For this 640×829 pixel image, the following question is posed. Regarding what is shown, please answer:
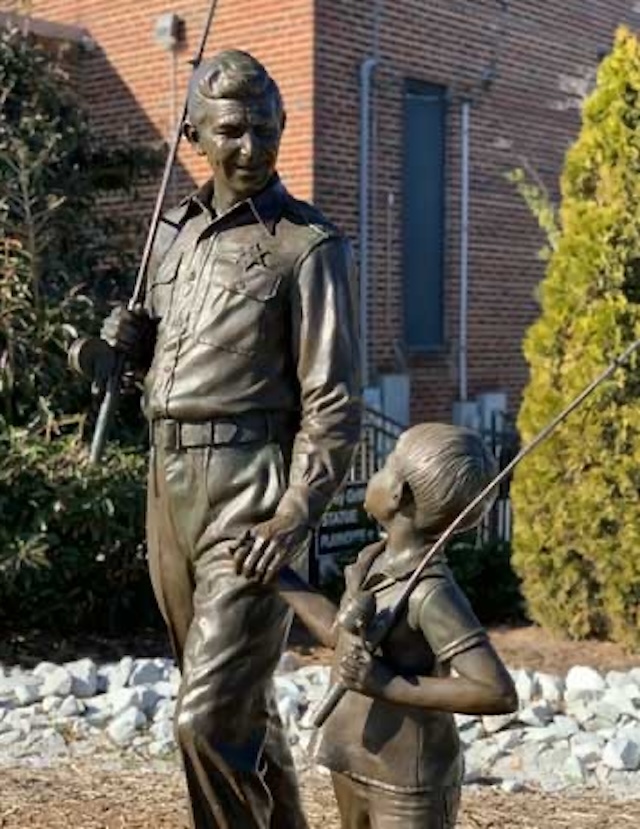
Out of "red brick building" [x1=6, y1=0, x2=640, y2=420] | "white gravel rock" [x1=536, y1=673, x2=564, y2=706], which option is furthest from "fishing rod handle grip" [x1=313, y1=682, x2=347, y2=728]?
"red brick building" [x1=6, y1=0, x2=640, y2=420]

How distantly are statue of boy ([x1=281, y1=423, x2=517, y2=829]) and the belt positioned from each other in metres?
→ 0.54

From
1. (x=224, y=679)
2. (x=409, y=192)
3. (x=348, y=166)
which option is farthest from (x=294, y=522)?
(x=409, y=192)

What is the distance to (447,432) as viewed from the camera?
2.82 metres

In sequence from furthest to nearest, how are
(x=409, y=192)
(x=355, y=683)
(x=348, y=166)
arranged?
(x=409, y=192) → (x=348, y=166) → (x=355, y=683)

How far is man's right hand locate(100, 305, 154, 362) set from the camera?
355 centimetres

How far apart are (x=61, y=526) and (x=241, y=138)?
498 cm

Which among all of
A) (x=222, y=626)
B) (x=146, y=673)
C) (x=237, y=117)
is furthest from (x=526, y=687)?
(x=237, y=117)

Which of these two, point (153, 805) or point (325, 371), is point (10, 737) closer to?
point (153, 805)

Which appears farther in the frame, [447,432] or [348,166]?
[348,166]

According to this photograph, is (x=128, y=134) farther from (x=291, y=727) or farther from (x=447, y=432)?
(x=447, y=432)

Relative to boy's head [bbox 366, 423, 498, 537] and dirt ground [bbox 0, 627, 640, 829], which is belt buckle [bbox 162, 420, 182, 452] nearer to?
boy's head [bbox 366, 423, 498, 537]

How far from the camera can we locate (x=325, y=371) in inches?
130

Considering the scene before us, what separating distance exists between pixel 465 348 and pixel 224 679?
1032 cm

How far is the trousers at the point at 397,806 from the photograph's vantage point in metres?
2.88
